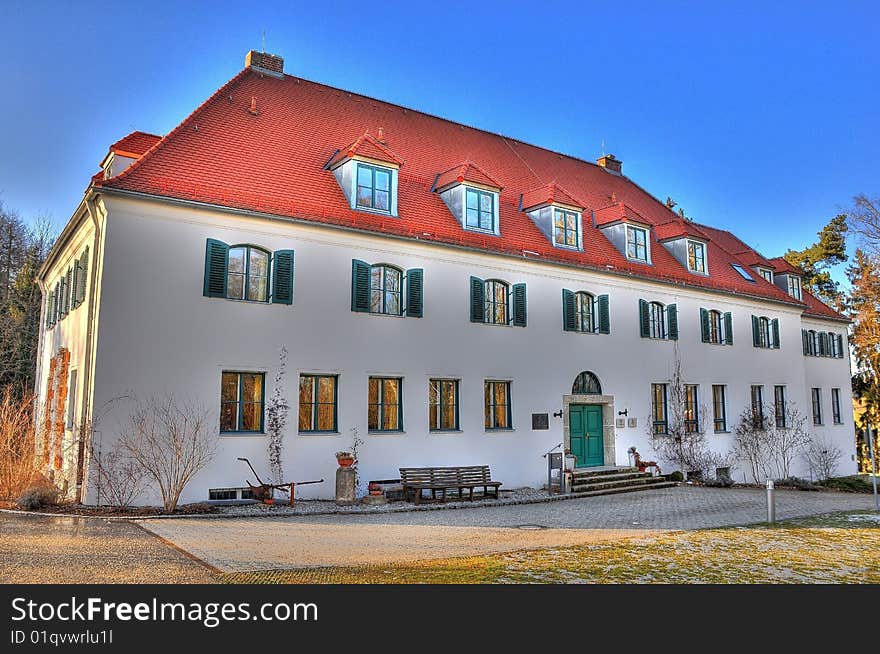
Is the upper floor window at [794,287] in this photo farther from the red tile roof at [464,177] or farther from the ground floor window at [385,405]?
the ground floor window at [385,405]

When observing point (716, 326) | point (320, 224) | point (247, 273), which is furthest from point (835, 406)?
point (247, 273)

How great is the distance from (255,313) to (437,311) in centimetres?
507

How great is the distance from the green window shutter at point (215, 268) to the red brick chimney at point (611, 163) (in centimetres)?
2086

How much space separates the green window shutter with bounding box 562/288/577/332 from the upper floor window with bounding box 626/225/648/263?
382 centimetres

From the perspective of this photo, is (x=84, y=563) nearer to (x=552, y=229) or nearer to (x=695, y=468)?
(x=552, y=229)

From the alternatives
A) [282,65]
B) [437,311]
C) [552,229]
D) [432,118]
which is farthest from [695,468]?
[282,65]

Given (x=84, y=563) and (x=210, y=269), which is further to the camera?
(x=210, y=269)

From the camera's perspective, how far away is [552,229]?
21.6 meters

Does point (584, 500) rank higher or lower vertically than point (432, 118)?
lower

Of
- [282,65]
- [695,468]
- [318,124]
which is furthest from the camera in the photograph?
[695,468]

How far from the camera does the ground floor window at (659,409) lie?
75.8 ft

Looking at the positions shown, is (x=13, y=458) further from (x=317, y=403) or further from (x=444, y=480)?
(x=444, y=480)

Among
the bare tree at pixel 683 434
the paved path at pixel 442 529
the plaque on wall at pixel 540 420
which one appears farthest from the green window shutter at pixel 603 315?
the paved path at pixel 442 529

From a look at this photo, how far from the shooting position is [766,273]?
3078cm
